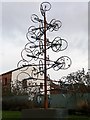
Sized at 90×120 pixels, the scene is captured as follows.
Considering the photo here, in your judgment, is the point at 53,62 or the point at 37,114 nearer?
the point at 37,114

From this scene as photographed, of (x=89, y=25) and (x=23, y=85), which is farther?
(x=89, y=25)

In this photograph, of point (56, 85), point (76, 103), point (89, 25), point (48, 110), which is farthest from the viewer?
point (76, 103)

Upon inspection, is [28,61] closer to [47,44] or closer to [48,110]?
[47,44]

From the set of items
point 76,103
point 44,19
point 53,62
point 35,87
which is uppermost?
point 44,19

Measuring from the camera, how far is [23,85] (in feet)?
4.80

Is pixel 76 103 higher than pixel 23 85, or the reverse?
pixel 23 85

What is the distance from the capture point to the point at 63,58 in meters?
1.42

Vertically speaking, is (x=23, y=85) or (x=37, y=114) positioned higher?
(x=23, y=85)

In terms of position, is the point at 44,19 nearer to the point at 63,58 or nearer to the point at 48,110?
the point at 63,58

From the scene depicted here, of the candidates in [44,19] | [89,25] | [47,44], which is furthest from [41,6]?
[89,25]

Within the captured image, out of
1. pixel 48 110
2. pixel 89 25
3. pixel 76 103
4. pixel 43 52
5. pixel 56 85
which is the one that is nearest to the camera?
pixel 48 110

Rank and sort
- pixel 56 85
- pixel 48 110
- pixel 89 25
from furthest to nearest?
pixel 89 25 → pixel 56 85 → pixel 48 110

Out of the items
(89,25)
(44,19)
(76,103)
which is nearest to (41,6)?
(44,19)

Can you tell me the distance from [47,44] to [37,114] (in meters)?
0.40
